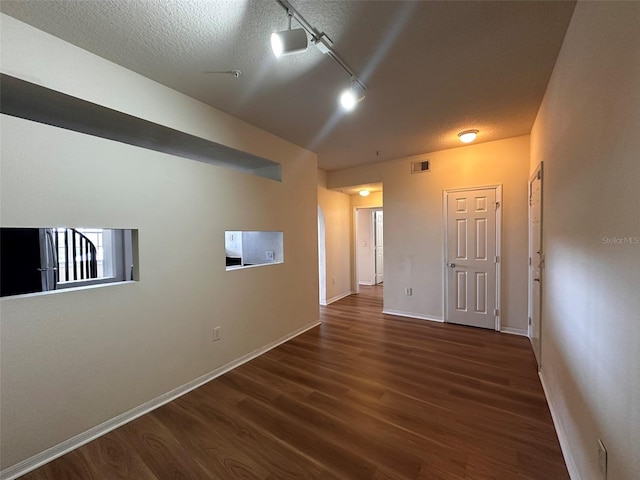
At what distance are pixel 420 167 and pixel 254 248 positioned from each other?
2922mm

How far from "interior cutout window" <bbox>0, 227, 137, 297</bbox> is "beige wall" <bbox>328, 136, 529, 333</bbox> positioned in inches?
146

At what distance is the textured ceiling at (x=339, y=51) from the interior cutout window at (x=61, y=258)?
135 cm

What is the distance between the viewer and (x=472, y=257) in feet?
12.8

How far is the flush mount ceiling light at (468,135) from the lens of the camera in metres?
3.32

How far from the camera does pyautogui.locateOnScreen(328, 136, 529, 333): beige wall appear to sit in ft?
11.8

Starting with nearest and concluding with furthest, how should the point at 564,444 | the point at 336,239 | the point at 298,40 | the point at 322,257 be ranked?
1. the point at 298,40
2. the point at 564,444
3. the point at 322,257
4. the point at 336,239

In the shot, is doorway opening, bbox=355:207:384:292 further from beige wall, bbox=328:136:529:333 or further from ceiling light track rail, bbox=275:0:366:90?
ceiling light track rail, bbox=275:0:366:90

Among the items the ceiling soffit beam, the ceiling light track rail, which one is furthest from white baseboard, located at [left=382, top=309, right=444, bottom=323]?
the ceiling light track rail

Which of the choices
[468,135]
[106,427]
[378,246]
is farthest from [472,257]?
[106,427]

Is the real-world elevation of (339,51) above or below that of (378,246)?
above

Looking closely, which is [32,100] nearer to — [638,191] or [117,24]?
[117,24]

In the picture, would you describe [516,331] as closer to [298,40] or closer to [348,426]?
[348,426]

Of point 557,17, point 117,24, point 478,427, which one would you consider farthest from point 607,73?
point 117,24

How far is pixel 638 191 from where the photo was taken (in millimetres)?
834
